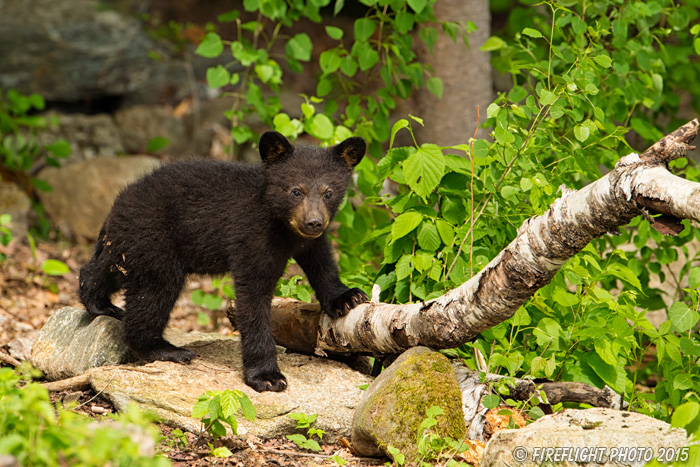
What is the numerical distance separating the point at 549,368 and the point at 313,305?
1805mm

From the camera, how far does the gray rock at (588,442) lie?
2.99 m

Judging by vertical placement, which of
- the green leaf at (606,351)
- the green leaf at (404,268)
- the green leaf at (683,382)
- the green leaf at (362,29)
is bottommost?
the green leaf at (683,382)

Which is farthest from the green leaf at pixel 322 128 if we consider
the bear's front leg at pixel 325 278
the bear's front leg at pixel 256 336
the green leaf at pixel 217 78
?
the bear's front leg at pixel 256 336

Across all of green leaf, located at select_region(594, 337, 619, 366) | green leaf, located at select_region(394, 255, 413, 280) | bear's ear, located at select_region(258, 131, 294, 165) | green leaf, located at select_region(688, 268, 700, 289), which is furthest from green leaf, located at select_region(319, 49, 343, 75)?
green leaf, located at select_region(688, 268, 700, 289)

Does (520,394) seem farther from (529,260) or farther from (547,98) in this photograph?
(547,98)

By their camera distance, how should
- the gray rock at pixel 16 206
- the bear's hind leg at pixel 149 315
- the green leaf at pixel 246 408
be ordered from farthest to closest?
1. the gray rock at pixel 16 206
2. the bear's hind leg at pixel 149 315
3. the green leaf at pixel 246 408

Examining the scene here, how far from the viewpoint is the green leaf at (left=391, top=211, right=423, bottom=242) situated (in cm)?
428

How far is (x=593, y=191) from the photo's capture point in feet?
10.1

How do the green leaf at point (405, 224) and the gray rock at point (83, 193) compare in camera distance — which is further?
the gray rock at point (83, 193)

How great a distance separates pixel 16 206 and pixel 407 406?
22.4 feet

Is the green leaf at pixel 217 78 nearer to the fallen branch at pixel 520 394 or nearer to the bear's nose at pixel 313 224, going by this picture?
the bear's nose at pixel 313 224

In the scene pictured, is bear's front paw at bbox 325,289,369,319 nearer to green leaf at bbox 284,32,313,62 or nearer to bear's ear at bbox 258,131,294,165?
bear's ear at bbox 258,131,294,165

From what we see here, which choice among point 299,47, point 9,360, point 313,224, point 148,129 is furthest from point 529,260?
point 148,129

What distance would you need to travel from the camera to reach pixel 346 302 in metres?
4.44
